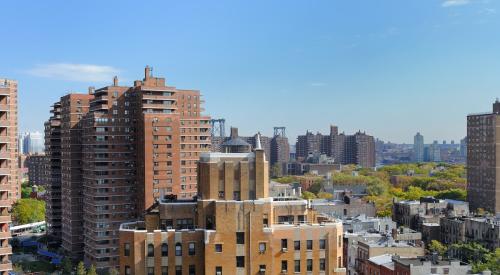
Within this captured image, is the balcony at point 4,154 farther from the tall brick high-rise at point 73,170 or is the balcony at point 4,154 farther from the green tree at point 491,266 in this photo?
the tall brick high-rise at point 73,170

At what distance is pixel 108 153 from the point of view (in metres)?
127

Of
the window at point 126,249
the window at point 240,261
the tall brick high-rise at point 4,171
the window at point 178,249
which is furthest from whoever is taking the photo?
the tall brick high-rise at point 4,171

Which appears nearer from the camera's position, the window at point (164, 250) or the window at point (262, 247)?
the window at point (164, 250)

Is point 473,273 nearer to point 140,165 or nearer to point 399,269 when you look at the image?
point 399,269

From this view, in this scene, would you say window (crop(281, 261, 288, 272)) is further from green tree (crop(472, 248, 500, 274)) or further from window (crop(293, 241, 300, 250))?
green tree (crop(472, 248, 500, 274))

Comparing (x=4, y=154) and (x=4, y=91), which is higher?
(x=4, y=91)

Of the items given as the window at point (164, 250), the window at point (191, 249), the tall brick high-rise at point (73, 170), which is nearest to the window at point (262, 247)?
the window at point (191, 249)

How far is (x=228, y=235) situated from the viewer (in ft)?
163

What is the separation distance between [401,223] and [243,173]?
122 metres

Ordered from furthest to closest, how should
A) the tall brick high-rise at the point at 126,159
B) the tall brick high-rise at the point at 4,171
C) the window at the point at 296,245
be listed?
the tall brick high-rise at the point at 126,159
the tall brick high-rise at the point at 4,171
the window at the point at 296,245

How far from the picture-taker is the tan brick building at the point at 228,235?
49.8 m

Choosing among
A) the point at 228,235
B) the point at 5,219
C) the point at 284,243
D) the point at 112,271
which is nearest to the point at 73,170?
the point at 112,271

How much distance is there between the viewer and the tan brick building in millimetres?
49844

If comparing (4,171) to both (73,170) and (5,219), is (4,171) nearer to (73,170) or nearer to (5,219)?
(5,219)
